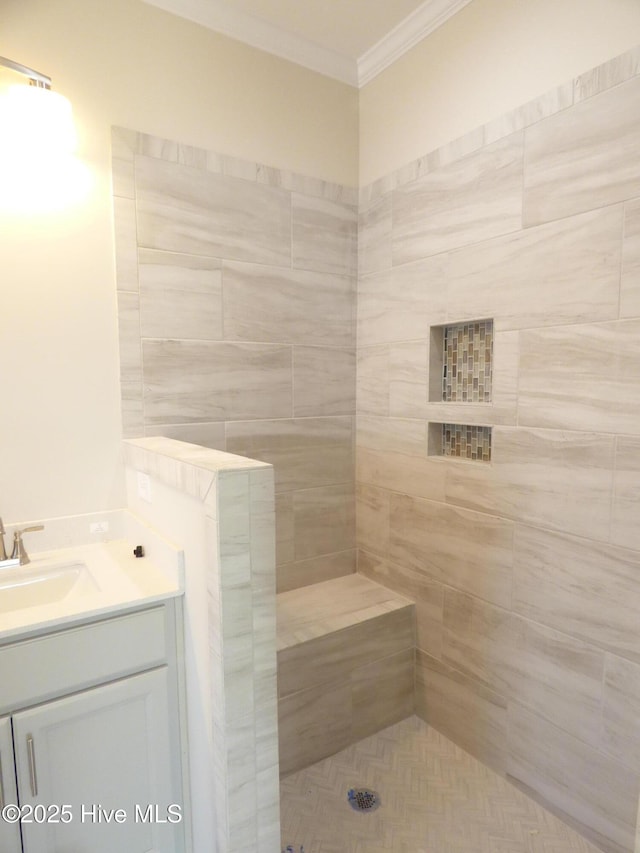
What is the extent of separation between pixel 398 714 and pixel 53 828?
139 cm

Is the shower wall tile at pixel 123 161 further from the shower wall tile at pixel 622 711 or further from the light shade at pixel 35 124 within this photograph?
the shower wall tile at pixel 622 711

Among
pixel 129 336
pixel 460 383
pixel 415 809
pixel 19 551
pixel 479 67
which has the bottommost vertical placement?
pixel 415 809

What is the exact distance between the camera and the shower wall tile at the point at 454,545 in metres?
1.80

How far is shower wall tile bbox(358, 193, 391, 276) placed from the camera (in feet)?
7.33

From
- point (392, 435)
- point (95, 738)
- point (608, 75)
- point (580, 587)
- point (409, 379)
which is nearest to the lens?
point (95, 738)

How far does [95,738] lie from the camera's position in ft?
4.28

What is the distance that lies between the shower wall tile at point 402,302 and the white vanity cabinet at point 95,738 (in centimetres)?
145

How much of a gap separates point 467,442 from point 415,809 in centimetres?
132

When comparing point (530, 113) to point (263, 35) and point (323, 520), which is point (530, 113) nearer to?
point (263, 35)

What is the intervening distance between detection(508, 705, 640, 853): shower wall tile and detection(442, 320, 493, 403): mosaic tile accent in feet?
3.84

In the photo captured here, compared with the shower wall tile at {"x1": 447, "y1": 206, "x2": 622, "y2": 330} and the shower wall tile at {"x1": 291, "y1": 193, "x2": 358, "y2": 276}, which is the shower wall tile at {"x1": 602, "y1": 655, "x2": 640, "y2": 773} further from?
the shower wall tile at {"x1": 291, "y1": 193, "x2": 358, "y2": 276}

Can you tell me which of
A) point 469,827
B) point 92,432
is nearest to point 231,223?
point 92,432

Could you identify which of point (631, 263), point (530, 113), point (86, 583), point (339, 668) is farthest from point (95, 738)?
point (530, 113)

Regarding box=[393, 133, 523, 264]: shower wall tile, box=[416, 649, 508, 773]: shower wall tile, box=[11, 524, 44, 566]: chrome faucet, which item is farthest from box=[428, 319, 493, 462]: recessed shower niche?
box=[11, 524, 44, 566]: chrome faucet
